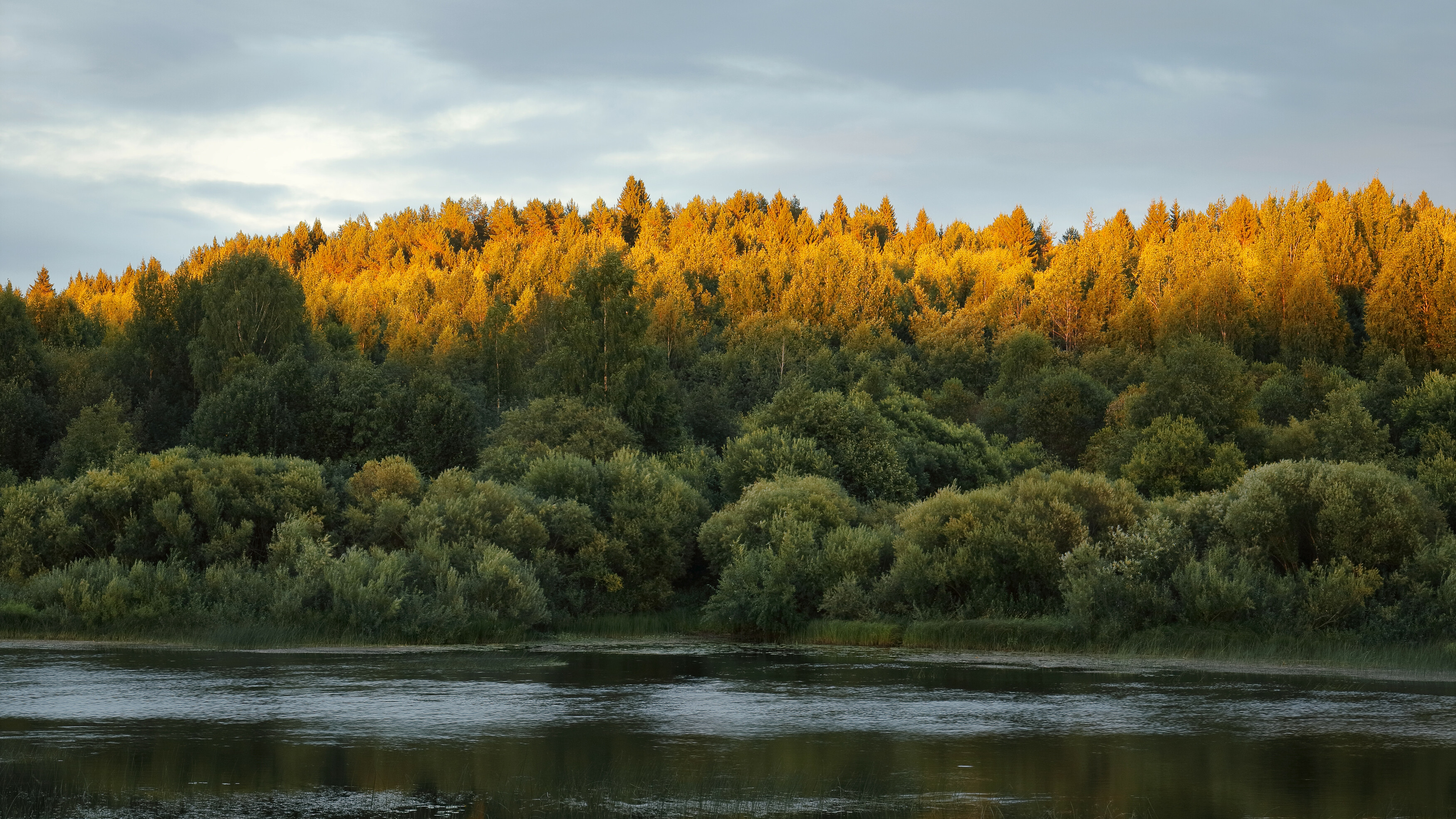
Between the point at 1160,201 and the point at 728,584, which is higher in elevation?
the point at 1160,201

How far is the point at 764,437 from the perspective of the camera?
208 feet

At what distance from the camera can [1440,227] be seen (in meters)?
114

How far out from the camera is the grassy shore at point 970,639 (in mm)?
38531

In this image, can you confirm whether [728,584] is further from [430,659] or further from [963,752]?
[963,752]

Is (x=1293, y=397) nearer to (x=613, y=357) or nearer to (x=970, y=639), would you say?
(x=613, y=357)

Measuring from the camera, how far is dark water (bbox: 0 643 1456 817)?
19719mm

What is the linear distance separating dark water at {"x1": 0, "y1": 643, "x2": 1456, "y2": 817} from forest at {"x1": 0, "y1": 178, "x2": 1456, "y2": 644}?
7.06 metres

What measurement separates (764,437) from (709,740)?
126 feet

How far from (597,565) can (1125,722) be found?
28941 mm

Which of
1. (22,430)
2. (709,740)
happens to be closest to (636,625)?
(709,740)

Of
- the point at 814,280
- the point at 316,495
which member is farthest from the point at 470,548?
the point at 814,280

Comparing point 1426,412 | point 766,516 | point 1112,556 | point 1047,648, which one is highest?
point 1426,412

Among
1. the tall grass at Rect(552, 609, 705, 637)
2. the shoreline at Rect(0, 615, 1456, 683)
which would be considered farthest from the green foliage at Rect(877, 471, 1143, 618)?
the tall grass at Rect(552, 609, 705, 637)

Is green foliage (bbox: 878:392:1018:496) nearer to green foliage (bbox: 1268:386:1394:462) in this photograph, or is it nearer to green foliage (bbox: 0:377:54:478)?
green foliage (bbox: 1268:386:1394:462)
